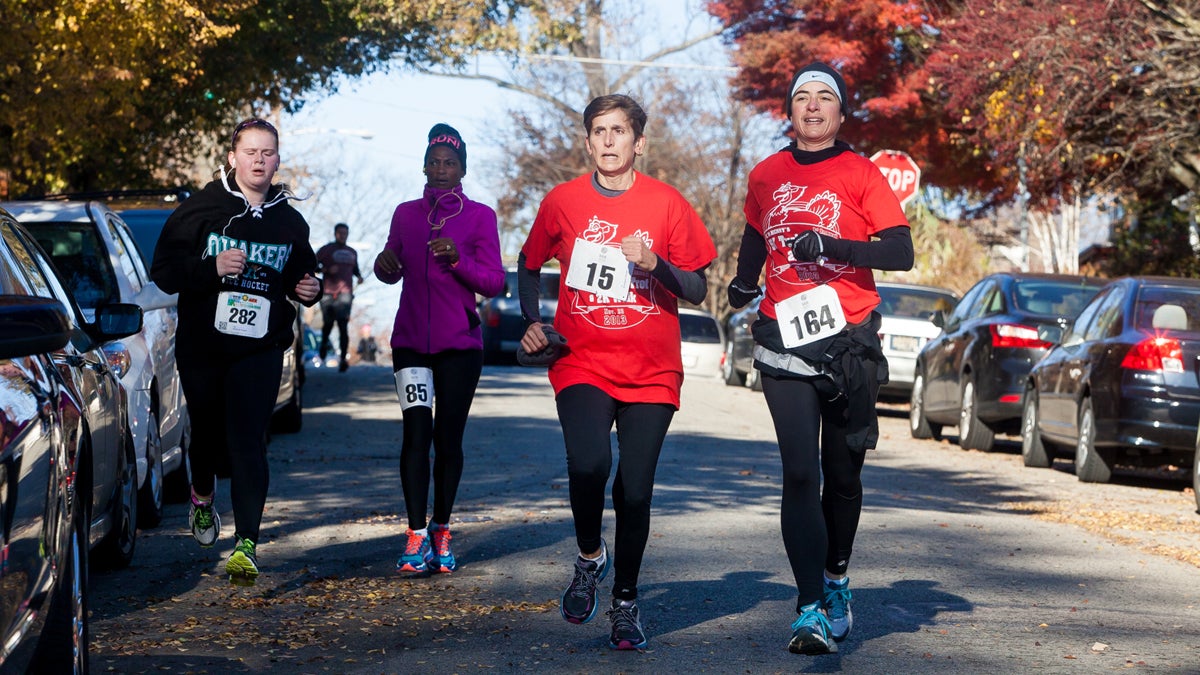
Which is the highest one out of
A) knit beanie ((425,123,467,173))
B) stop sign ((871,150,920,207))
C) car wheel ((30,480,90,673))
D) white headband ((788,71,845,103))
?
stop sign ((871,150,920,207))

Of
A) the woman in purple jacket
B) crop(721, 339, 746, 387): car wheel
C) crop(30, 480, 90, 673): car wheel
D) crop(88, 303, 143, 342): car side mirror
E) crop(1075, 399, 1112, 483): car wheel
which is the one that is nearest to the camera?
crop(30, 480, 90, 673): car wheel

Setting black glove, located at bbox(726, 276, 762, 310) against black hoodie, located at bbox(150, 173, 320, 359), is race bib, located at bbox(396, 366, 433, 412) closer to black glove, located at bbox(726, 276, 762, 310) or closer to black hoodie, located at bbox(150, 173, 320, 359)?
black hoodie, located at bbox(150, 173, 320, 359)

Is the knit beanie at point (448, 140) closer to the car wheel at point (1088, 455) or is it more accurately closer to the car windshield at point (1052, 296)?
the car wheel at point (1088, 455)

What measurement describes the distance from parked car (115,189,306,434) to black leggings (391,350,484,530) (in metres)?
2.51

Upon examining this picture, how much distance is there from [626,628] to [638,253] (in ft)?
4.30

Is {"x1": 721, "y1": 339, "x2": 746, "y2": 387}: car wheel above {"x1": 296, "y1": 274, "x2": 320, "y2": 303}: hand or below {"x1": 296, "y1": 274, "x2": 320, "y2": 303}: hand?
below

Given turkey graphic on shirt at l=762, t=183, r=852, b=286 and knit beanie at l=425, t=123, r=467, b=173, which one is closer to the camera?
turkey graphic on shirt at l=762, t=183, r=852, b=286

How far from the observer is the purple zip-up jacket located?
809 cm

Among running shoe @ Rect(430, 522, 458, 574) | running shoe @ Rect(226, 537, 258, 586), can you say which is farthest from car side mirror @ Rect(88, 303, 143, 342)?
running shoe @ Rect(430, 522, 458, 574)

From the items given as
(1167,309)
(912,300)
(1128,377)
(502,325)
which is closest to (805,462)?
(1128,377)

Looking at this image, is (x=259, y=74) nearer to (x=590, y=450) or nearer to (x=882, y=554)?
(x=882, y=554)

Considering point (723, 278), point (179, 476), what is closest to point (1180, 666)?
point (179, 476)

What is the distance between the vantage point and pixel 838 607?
6441mm

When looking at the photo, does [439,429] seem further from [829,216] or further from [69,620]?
[69,620]
